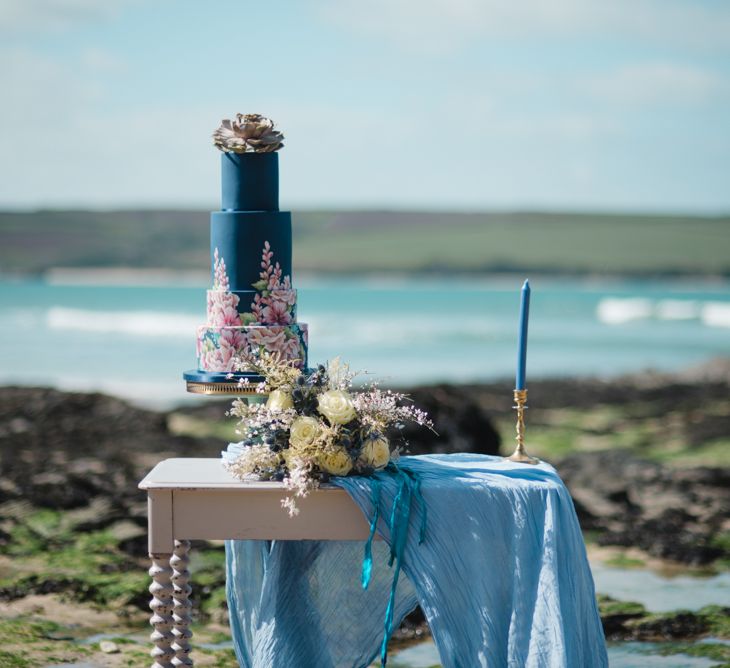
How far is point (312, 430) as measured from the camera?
473cm

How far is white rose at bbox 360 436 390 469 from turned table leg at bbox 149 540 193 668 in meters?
0.76

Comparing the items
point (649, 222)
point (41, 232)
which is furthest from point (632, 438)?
point (649, 222)

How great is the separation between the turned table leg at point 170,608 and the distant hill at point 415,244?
56.0m

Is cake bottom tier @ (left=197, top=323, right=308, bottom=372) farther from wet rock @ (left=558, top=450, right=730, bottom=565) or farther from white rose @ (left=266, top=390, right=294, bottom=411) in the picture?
wet rock @ (left=558, top=450, right=730, bottom=565)

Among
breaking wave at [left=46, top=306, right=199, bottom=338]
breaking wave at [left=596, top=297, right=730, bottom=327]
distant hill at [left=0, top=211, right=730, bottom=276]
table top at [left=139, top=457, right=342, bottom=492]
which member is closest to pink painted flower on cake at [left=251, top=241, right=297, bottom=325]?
table top at [left=139, top=457, right=342, bottom=492]

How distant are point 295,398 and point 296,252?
6369 cm

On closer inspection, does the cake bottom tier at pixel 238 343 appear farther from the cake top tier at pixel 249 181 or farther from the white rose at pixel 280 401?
the cake top tier at pixel 249 181

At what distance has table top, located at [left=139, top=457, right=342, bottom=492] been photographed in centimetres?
473

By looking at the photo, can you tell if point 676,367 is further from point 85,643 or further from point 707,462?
point 85,643

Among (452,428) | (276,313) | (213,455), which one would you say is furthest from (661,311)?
(276,313)

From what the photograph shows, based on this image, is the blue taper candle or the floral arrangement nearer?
the floral arrangement

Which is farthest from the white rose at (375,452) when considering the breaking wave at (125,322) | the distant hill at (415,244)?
the distant hill at (415,244)

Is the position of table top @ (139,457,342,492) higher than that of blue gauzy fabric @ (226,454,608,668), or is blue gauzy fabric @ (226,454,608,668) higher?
table top @ (139,457,342,492)

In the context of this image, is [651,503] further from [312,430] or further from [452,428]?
[312,430]
